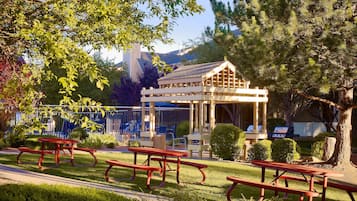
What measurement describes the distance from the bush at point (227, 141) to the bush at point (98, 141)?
4818mm

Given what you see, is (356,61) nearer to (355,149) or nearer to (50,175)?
(50,175)

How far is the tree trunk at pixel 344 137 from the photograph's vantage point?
14.4 m

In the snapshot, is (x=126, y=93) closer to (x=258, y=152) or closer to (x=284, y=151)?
(x=258, y=152)

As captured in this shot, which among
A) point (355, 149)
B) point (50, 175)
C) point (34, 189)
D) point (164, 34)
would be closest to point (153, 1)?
point (164, 34)

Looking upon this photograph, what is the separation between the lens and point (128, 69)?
43.7m

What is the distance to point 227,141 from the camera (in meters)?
15.3

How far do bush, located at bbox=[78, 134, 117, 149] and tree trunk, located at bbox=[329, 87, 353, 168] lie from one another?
816cm

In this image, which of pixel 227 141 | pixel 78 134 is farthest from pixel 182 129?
pixel 227 141

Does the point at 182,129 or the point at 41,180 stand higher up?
the point at 182,129

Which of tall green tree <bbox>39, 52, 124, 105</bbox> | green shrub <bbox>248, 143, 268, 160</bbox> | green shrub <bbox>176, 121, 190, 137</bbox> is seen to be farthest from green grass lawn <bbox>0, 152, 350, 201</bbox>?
tall green tree <bbox>39, 52, 124, 105</bbox>

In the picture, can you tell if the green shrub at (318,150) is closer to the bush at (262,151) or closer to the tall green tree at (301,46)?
the bush at (262,151)

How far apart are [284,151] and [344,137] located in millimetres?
1765

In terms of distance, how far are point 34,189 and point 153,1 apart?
2.56 m

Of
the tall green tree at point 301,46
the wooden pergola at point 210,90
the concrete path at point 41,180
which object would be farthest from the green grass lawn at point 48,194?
the wooden pergola at point 210,90
